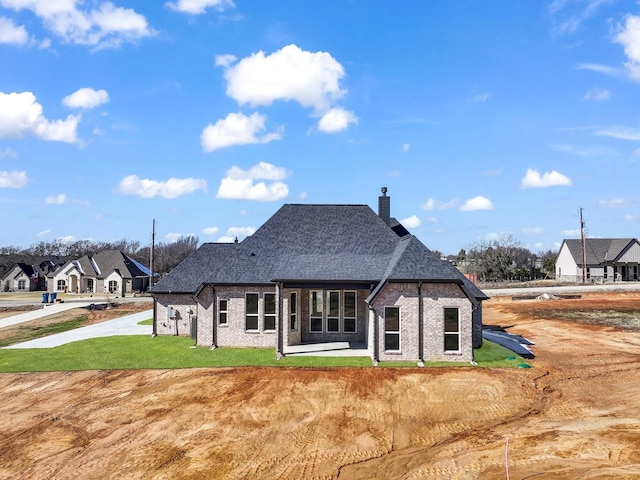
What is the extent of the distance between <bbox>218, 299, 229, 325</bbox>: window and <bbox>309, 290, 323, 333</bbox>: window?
448 centimetres

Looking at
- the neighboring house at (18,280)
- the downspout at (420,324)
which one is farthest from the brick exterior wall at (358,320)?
the neighboring house at (18,280)

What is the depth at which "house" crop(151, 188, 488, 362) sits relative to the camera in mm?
18609

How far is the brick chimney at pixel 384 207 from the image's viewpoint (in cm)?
2677

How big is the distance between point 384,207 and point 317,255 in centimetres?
627

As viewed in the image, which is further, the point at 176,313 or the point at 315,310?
the point at 176,313

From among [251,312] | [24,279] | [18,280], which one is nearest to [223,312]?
[251,312]

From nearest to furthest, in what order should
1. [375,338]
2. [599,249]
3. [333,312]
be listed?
[375,338], [333,312], [599,249]

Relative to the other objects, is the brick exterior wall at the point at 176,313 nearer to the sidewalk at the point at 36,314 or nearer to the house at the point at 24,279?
the sidewalk at the point at 36,314

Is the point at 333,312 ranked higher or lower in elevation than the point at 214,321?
higher

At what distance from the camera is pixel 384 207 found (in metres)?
26.8

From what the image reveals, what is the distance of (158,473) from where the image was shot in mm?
9914

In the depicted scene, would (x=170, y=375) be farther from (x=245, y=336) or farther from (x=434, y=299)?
(x=434, y=299)

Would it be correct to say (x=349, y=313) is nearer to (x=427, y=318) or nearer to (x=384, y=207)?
(x=427, y=318)

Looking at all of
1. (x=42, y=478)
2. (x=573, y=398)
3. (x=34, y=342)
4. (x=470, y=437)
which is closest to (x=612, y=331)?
(x=573, y=398)
